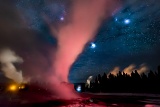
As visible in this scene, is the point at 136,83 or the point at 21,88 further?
the point at 136,83

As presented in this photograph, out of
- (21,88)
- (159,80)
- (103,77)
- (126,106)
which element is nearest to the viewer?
(126,106)

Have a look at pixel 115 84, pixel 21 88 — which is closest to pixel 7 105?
pixel 21 88

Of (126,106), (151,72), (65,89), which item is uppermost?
(151,72)

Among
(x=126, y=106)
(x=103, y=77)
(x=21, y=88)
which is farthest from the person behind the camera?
(x=103, y=77)

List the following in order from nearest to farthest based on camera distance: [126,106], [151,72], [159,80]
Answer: [126,106], [159,80], [151,72]

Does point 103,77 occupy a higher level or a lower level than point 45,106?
higher

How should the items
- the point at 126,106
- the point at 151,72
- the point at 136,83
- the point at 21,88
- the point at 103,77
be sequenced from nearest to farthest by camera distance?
the point at 126,106
the point at 21,88
the point at 136,83
the point at 151,72
the point at 103,77

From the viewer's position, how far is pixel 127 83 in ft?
243

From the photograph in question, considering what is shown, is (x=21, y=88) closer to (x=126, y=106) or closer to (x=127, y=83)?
(x=126, y=106)

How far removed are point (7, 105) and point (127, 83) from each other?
58.2 m

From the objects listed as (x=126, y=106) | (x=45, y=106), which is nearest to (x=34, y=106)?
(x=45, y=106)

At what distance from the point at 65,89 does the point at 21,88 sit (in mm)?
11214

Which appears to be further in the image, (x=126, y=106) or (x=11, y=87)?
(x=11, y=87)

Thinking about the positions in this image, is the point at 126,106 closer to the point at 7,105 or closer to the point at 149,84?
the point at 7,105
